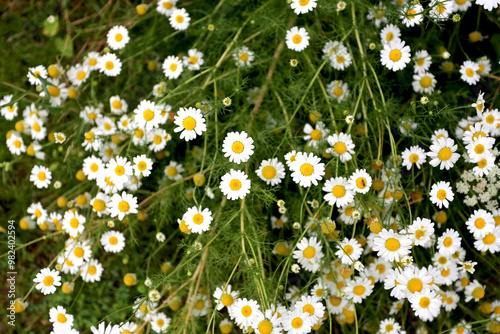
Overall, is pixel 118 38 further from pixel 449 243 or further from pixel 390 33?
pixel 449 243

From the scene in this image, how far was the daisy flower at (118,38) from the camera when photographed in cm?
245

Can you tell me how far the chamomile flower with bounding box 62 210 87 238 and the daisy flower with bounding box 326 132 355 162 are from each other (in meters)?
1.50

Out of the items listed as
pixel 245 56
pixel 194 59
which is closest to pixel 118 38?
pixel 194 59

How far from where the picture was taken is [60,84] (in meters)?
2.62

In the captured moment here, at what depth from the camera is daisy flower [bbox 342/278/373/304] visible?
213 centimetres

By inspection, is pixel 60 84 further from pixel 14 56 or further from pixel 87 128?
pixel 14 56

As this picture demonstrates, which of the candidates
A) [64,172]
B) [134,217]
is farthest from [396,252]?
[64,172]

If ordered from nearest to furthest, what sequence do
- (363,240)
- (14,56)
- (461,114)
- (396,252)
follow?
(396,252) → (363,240) → (461,114) → (14,56)

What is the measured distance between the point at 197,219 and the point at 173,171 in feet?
2.13

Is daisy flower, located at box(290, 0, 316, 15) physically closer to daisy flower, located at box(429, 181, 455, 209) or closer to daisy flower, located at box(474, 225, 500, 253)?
daisy flower, located at box(429, 181, 455, 209)

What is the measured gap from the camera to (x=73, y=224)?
2342 millimetres

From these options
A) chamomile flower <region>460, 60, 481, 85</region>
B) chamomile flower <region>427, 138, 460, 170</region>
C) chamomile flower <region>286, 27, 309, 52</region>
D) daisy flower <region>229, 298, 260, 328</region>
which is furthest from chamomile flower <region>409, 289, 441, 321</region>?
chamomile flower <region>286, 27, 309, 52</region>

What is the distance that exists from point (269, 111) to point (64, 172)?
1452 mm

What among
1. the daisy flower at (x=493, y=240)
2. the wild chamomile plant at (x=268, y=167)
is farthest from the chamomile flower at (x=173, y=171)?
the daisy flower at (x=493, y=240)
